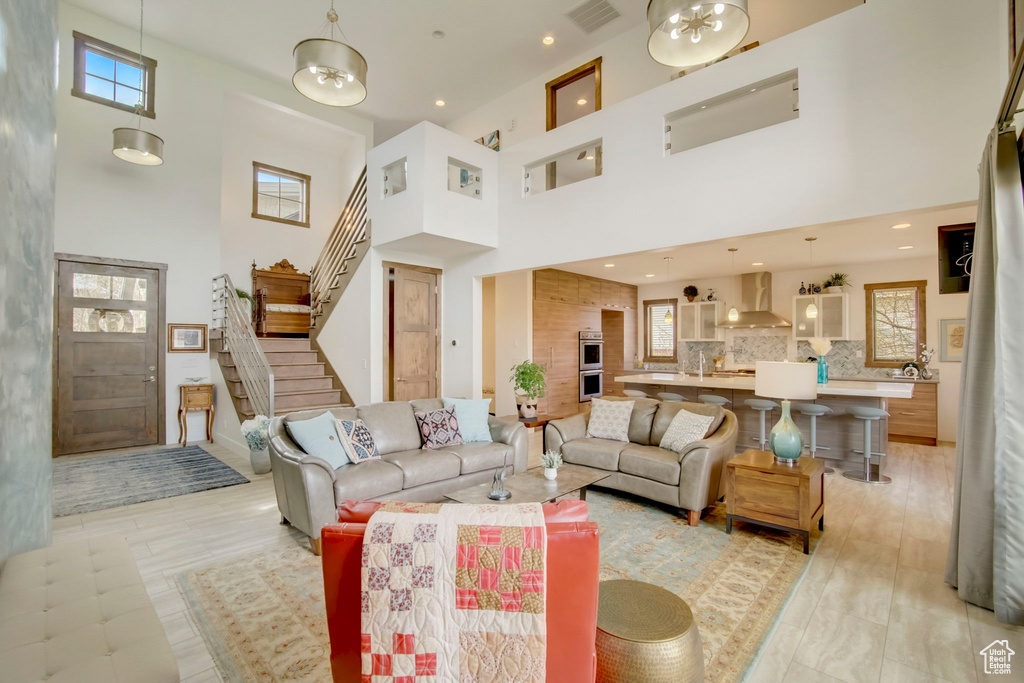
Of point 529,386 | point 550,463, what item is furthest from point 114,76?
point 550,463

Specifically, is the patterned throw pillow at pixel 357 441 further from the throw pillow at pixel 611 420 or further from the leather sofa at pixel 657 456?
the throw pillow at pixel 611 420

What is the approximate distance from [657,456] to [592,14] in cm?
542

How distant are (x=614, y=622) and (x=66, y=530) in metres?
4.18

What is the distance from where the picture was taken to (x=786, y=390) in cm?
326

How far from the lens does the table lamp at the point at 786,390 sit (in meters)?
3.21

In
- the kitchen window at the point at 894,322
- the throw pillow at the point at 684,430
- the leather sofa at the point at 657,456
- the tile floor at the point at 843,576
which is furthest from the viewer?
the kitchen window at the point at 894,322

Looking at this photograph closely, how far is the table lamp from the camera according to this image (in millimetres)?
3215

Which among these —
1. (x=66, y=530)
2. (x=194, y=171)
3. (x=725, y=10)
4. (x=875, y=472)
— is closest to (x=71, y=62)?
(x=194, y=171)

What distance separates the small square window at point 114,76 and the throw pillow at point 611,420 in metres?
6.88

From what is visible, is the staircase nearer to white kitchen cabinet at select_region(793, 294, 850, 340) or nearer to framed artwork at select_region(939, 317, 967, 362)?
white kitchen cabinet at select_region(793, 294, 850, 340)

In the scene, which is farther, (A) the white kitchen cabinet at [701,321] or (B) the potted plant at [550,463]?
(A) the white kitchen cabinet at [701,321]

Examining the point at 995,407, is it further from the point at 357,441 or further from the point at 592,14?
the point at 592,14

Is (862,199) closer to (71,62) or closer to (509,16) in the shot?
(509,16)

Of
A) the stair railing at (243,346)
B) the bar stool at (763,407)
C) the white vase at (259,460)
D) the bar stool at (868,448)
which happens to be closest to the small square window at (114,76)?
the stair railing at (243,346)
